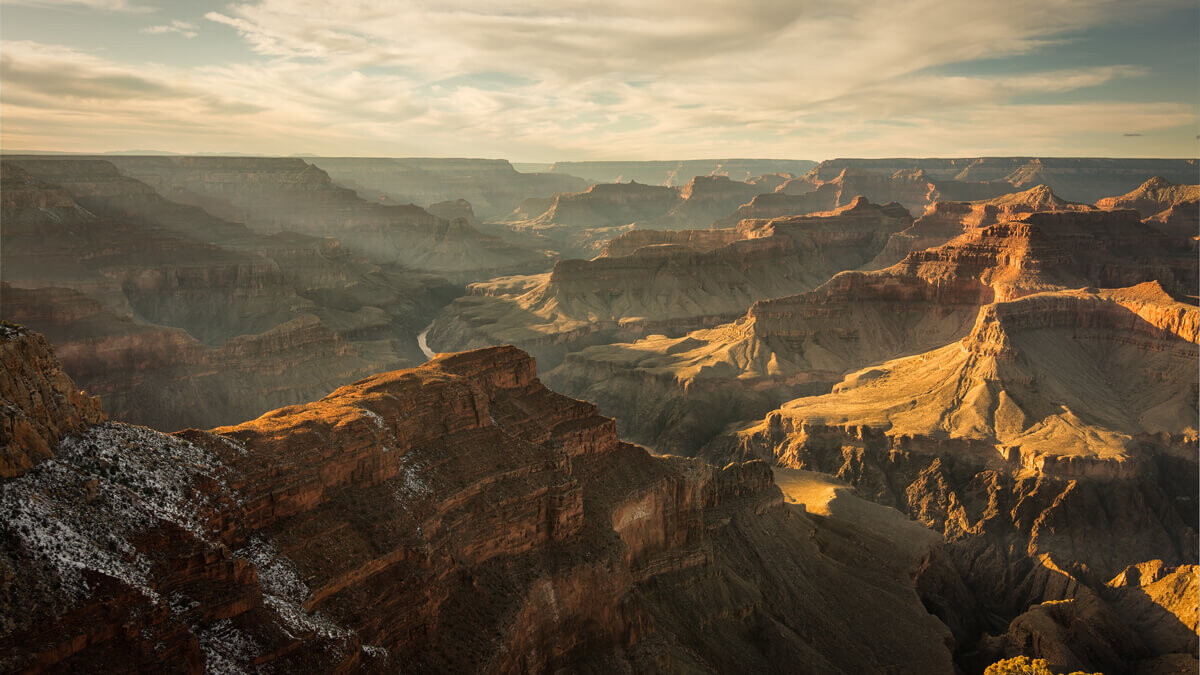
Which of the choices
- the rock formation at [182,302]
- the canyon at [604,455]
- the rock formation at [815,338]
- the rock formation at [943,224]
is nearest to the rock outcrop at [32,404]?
the canyon at [604,455]

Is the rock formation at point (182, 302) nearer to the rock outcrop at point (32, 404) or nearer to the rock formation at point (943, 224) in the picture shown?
the rock outcrop at point (32, 404)

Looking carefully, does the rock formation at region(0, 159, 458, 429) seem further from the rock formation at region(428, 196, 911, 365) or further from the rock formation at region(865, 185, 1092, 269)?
the rock formation at region(865, 185, 1092, 269)

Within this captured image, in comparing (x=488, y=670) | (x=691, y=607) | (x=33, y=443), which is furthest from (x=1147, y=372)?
(x=33, y=443)

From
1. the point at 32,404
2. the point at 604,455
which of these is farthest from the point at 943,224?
the point at 32,404

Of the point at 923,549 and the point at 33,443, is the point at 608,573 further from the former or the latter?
the point at 923,549

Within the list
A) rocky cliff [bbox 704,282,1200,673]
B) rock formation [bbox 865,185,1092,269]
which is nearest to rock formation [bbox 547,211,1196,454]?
rocky cliff [bbox 704,282,1200,673]

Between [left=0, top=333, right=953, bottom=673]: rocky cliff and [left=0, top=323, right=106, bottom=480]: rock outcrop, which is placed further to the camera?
[left=0, top=323, right=106, bottom=480]: rock outcrop
